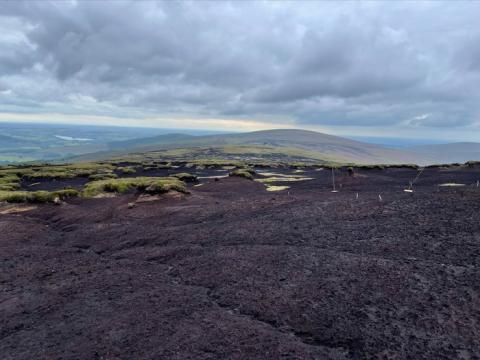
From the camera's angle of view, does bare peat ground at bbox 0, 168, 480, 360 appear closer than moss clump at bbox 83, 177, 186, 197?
Yes

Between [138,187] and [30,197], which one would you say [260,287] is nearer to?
[138,187]

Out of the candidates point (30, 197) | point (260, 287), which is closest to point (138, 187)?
point (30, 197)

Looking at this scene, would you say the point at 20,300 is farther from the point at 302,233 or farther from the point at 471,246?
the point at 471,246

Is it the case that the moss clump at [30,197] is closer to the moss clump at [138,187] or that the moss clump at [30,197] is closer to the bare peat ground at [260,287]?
the moss clump at [138,187]

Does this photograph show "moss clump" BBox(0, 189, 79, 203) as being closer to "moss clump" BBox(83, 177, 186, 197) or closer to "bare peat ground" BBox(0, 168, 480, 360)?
"moss clump" BBox(83, 177, 186, 197)

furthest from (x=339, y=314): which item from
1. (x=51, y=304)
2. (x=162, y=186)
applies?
(x=162, y=186)

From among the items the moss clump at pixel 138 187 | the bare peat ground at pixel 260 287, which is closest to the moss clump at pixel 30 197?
the moss clump at pixel 138 187

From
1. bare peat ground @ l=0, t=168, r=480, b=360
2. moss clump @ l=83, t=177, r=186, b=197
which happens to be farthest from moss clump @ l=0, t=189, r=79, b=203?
bare peat ground @ l=0, t=168, r=480, b=360

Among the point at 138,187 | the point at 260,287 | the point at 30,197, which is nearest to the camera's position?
the point at 260,287
